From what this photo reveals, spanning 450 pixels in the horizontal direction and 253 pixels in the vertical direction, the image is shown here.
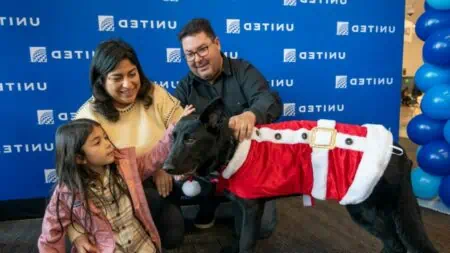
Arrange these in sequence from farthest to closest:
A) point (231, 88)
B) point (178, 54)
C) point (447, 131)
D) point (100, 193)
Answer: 1. point (178, 54)
2. point (447, 131)
3. point (231, 88)
4. point (100, 193)

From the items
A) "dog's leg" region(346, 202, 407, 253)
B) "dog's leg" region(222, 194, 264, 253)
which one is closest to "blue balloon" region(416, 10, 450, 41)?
"dog's leg" region(346, 202, 407, 253)

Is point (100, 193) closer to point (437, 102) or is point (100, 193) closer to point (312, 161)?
point (312, 161)

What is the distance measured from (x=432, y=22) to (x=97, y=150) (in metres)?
2.08

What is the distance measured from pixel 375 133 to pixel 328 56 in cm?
150

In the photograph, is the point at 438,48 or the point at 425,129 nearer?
the point at 438,48

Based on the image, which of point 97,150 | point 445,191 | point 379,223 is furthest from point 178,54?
point 445,191

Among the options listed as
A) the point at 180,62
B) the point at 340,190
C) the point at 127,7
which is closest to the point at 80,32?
the point at 127,7

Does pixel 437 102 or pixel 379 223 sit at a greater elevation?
pixel 437 102

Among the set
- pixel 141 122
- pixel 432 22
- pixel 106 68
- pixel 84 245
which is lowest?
pixel 84 245

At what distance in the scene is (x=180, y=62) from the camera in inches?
89.3

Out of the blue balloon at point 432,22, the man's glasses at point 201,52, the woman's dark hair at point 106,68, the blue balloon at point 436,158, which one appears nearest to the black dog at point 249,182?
the woman's dark hair at point 106,68

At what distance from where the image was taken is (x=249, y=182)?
1153mm

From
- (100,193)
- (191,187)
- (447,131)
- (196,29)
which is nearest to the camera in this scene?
(100,193)

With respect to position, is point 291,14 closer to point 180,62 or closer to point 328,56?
point 328,56
